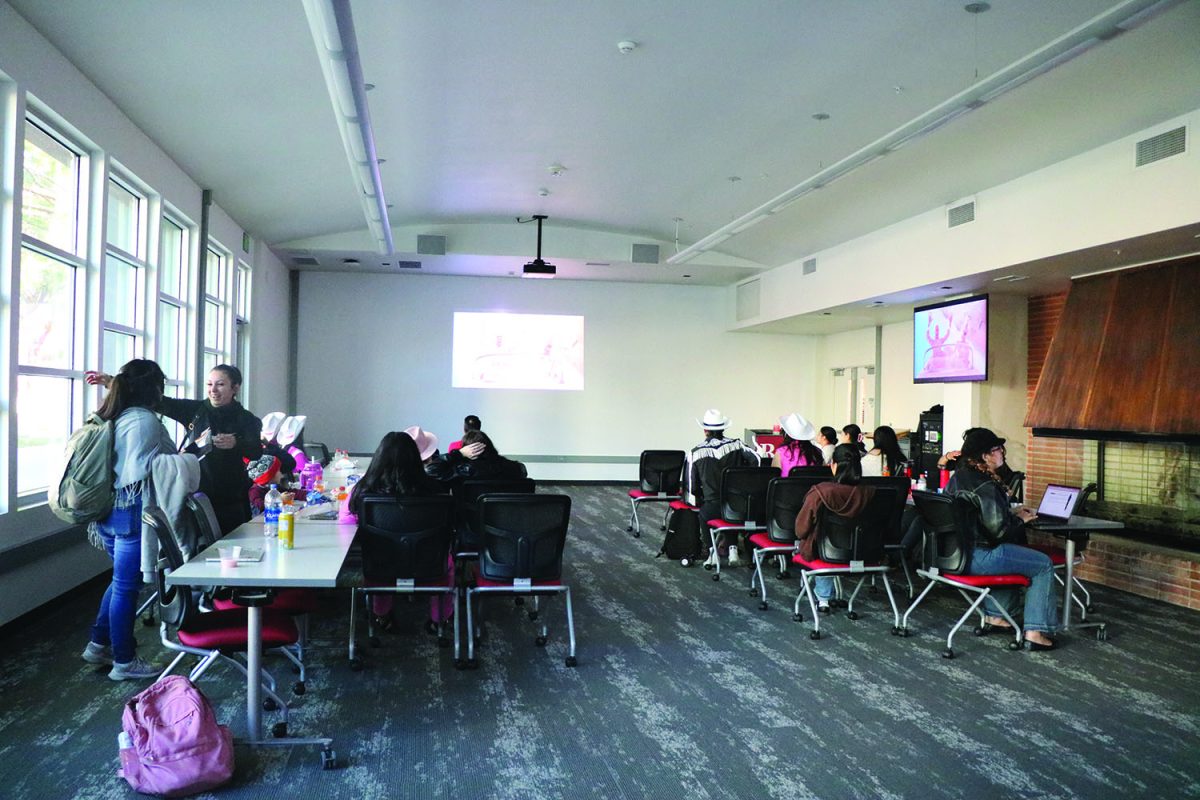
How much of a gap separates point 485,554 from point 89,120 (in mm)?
4039

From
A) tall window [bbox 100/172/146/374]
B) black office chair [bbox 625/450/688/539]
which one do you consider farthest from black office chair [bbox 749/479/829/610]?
tall window [bbox 100/172/146/374]

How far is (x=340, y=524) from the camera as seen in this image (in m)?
4.38

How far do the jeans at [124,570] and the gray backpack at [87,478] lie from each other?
85mm

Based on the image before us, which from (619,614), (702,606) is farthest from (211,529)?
(702,606)

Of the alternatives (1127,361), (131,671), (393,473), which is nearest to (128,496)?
(131,671)

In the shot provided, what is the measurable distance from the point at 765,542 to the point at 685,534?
1.35 m

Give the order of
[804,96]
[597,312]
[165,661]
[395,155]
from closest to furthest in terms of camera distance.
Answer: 1. [165,661]
2. [804,96]
3. [395,155]
4. [597,312]

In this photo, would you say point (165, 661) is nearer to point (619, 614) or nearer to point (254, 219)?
point (619, 614)

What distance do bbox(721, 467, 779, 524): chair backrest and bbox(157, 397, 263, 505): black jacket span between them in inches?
134

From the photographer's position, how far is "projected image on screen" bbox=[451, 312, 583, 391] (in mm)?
13117

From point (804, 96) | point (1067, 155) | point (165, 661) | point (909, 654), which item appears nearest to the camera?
point (165, 661)

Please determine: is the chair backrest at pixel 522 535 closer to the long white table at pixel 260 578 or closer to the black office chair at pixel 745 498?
the long white table at pixel 260 578

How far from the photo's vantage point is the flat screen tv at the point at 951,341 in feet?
27.1

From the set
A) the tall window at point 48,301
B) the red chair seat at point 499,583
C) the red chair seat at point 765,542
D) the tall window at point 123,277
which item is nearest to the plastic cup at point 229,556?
the red chair seat at point 499,583
